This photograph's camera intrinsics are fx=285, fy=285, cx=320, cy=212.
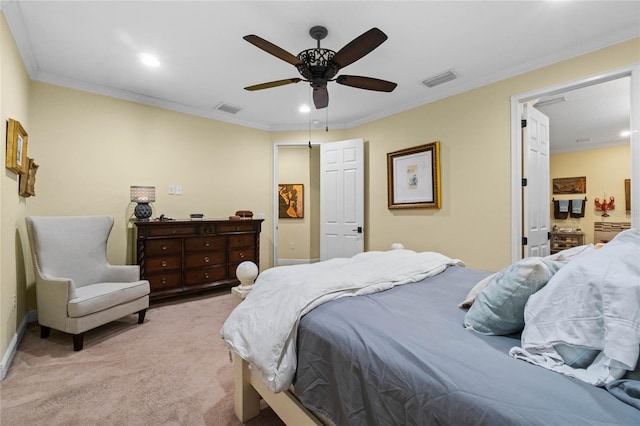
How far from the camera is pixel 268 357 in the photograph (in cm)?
124

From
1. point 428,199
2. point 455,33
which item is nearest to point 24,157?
point 455,33

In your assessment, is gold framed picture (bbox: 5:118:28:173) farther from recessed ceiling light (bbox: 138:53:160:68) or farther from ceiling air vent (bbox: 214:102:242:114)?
ceiling air vent (bbox: 214:102:242:114)

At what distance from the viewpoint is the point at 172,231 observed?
3469 mm

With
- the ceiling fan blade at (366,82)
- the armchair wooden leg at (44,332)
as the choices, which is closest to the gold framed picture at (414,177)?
the ceiling fan blade at (366,82)

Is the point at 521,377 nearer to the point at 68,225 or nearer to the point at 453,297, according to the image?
the point at 453,297

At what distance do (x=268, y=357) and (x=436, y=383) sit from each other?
0.74m

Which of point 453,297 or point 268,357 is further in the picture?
point 453,297

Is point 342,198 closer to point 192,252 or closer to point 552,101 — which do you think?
point 192,252

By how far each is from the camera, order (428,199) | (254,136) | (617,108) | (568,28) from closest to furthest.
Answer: (568,28) → (428,199) → (617,108) → (254,136)

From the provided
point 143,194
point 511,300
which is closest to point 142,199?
point 143,194

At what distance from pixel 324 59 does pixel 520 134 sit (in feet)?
7.24

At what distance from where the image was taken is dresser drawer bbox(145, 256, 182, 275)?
131 inches

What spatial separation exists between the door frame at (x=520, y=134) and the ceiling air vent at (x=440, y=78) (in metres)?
0.67

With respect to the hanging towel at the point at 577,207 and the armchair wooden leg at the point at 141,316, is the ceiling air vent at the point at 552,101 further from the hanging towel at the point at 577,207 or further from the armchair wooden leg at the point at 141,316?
the armchair wooden leg at the point at 141,316
